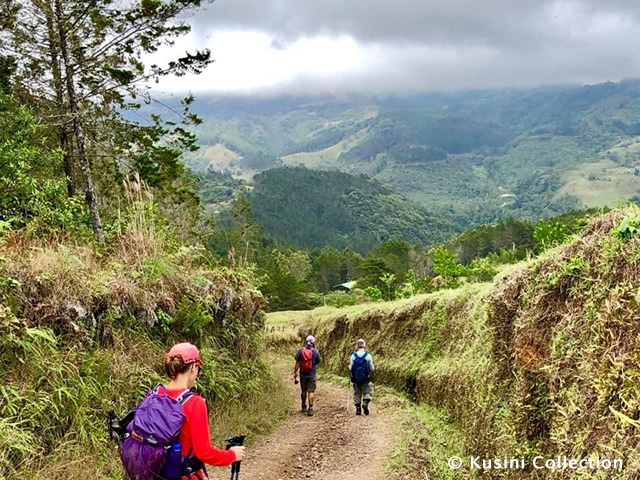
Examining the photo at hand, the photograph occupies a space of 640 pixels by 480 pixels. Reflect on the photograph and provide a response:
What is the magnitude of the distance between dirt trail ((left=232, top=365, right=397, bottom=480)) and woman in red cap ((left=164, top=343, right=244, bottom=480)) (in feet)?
14.9

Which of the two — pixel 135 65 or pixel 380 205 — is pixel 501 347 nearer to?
pixel 135 65

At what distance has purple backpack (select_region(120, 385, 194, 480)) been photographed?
135 inches

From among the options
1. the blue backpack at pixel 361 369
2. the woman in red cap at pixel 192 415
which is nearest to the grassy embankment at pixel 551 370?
the blue backpack at pixel 361 369

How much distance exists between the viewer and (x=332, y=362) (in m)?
18.2

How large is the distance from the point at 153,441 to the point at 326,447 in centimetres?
641

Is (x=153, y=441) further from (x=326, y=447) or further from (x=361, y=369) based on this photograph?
(x=361, y=369)

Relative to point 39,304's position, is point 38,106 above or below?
above

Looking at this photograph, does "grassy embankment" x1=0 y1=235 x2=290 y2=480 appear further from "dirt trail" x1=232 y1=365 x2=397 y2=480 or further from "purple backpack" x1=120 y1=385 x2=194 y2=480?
"purple backpack" x1=120 y1=385 x2=194 y2=480

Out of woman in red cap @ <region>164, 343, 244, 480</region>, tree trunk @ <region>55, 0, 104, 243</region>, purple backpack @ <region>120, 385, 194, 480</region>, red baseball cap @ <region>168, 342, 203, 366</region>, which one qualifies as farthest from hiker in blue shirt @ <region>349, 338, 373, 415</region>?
purple backpack @ <region>120, 385, 194, 480</region>

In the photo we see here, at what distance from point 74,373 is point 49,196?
22.2 ft

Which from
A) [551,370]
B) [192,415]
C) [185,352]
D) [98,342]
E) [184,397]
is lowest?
[551,370]

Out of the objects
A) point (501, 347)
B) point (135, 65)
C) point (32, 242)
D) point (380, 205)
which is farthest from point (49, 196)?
point (380, 205)

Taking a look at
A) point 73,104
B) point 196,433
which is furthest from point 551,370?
point 73,104

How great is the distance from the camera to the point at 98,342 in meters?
7.31
